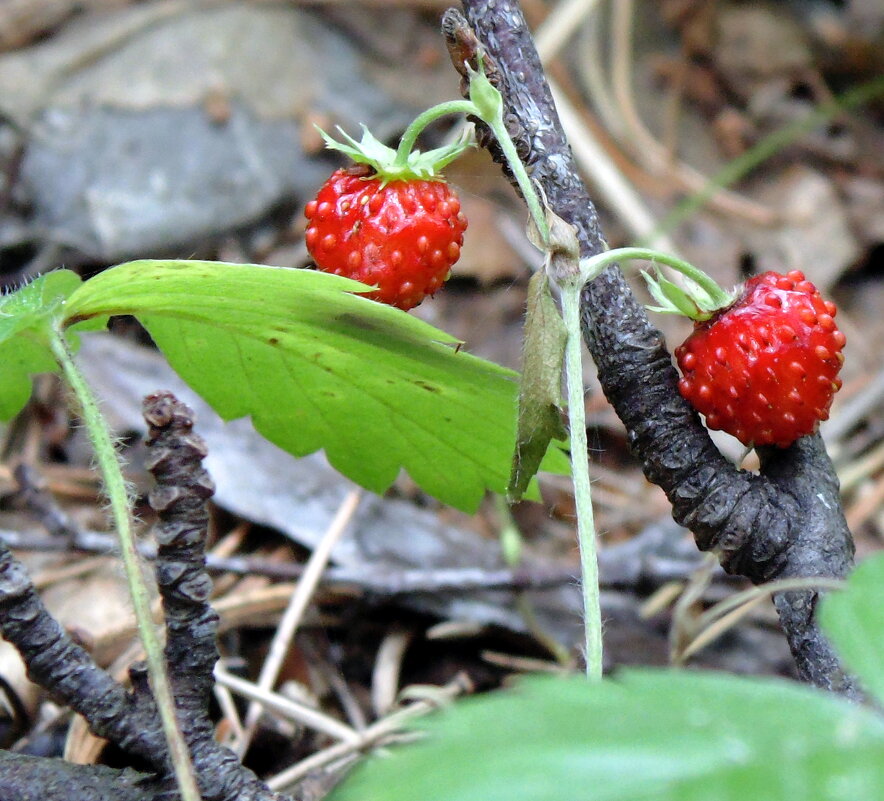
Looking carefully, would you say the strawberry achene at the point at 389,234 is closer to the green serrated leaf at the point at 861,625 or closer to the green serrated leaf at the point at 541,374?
the green serrated leaf at the point at 541,374

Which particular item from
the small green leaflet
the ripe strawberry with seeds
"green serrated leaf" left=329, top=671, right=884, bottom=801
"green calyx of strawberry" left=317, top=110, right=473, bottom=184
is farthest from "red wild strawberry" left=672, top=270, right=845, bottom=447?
the small green leaflet

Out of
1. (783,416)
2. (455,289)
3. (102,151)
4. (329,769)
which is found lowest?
(329,769)

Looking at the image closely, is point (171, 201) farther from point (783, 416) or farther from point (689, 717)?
point (689, 717)

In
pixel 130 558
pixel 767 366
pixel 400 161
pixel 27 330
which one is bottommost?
pixel 130 558

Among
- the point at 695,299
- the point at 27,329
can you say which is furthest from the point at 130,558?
the point at 695,299

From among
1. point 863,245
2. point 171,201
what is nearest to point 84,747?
point 171,201

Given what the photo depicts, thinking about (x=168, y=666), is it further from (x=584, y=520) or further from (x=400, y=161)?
(x=400, y=161)
